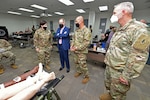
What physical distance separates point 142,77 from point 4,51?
→ 419 centimetres

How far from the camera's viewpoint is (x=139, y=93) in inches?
70.1

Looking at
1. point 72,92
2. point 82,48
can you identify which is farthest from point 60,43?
point 72,92

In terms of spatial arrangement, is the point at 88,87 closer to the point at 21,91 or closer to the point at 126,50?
the point at 126,50

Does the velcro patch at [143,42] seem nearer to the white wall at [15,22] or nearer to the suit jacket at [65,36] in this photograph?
the suit jacket at [65,36]

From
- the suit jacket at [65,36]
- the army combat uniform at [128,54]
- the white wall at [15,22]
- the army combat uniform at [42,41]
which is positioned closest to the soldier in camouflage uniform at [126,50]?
the army combat uniform at [128,54]

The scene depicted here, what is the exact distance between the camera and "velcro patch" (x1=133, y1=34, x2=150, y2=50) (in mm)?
830

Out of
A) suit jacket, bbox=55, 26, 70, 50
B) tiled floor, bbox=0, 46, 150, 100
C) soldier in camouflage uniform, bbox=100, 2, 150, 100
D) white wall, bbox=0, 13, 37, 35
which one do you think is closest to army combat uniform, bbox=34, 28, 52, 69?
suit jacket, bbox=55, 26, 70, 50

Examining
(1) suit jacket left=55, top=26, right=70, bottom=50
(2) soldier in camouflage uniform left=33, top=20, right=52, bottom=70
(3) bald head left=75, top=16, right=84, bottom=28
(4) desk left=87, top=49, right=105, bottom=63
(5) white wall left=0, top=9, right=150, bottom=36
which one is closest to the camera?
(3) bald head left=75, top=16, right=84, bottom=28

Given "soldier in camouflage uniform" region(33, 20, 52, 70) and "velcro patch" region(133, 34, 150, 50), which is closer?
"velcro patch" region(133, 34, 150, 50)

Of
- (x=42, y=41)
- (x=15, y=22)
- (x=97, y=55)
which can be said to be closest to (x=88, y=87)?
(x=97, y=55)

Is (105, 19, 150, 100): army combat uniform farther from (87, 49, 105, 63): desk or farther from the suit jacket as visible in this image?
(87, 49, 105, 63): desk

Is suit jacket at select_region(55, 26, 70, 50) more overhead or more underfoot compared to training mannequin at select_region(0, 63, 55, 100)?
more overhead

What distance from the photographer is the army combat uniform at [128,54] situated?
859 mm

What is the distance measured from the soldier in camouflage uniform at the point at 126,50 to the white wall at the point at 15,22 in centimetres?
1140
